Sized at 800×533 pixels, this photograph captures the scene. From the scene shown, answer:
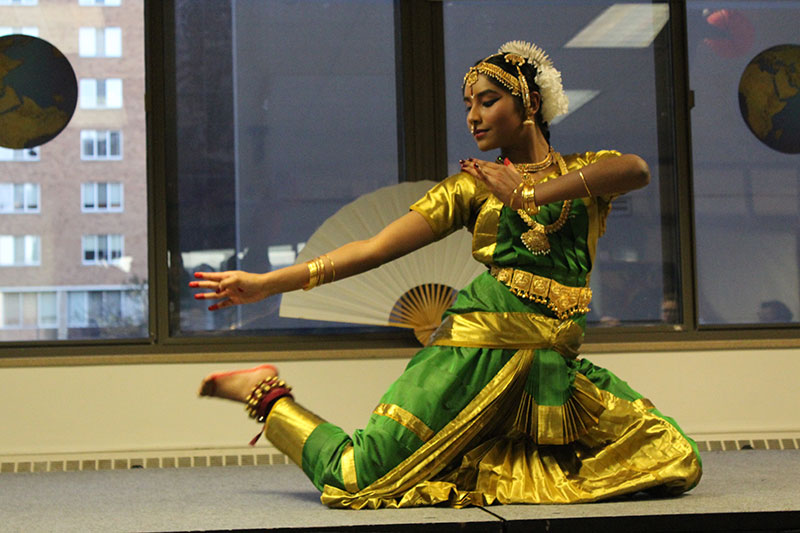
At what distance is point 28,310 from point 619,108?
106 inches

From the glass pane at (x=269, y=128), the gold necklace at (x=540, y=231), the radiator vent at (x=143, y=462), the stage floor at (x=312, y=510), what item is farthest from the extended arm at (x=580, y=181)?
the radiator vent at (x=143, y=462)

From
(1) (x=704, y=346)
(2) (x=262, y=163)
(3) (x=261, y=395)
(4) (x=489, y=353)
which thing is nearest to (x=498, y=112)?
(4) (x=489, y=353)

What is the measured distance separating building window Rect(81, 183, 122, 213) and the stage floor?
1.21 meters

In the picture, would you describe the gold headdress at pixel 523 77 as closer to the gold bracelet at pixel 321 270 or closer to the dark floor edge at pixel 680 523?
the gold bracelet at pixel 321 270

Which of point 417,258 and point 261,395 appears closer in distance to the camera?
point 261,395

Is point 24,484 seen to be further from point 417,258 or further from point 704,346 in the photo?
point 704,346

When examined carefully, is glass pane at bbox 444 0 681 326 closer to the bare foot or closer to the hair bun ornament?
the hair bun ornament

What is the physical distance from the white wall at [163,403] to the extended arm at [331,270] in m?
1.47

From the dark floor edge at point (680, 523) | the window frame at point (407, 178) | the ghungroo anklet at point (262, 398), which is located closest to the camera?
the dark floor edge at point (680, 523)

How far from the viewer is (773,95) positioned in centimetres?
446

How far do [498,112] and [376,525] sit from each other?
1.17 m

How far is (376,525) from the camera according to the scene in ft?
6.86

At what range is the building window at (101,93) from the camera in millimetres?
4102

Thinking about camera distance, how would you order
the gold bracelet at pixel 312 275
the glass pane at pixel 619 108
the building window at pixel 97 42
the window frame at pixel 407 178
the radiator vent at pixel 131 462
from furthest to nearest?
the glass pane at pixel 619 108, the building window at pixel 97 42, the window frame at pixel 407 178, the radiator vent at pixel 131 462, the gold bracelet at pixel 312 275
